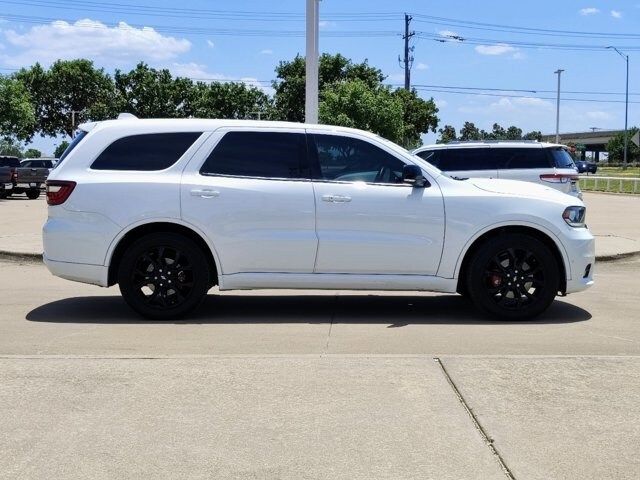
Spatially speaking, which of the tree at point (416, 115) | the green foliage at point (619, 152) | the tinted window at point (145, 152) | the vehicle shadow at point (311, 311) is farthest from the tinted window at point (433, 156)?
the green foliage at point (619, 152)

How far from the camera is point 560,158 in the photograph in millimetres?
15539

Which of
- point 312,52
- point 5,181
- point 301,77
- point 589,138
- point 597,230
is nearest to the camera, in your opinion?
point 312,52

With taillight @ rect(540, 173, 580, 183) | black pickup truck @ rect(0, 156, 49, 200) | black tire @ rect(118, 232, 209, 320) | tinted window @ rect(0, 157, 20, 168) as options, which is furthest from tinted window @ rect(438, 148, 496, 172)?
tinted window @ rect(0, 157, 20, 168)

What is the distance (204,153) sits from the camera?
24.2 feet

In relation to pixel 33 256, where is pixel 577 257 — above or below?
above

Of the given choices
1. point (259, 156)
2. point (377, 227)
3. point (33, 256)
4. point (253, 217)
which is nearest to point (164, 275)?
point (253, 217)

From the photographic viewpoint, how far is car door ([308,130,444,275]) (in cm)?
723

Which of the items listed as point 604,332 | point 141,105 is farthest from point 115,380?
point 141,105

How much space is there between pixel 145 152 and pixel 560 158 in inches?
412

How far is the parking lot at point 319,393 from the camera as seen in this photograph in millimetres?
3984

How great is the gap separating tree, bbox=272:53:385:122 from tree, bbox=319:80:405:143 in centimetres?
1187

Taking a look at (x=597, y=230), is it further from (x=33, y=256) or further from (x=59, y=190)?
(x=59, y=190)

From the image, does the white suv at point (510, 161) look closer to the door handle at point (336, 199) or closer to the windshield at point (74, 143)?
the door handle at point (336, 199)

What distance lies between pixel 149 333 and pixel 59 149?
265ft
